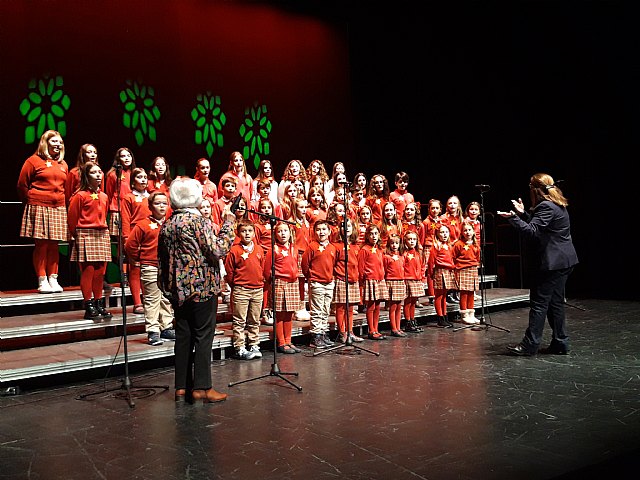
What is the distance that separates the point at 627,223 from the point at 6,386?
899 centimetres

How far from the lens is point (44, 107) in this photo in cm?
781

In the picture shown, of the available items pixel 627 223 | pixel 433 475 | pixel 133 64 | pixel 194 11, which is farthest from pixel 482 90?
pixel 433 475

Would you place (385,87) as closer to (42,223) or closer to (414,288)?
(414,288)

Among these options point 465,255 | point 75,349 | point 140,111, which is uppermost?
point 140,111

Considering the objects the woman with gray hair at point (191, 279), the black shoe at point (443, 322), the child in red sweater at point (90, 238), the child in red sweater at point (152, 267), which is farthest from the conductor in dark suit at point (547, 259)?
the child in red sweater at point (90, 238)

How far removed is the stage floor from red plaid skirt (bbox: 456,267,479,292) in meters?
1.69

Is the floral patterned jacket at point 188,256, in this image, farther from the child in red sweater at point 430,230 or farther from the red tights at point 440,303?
the child in red sweater at point 430,230

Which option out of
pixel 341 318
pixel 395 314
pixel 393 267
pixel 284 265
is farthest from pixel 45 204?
pixel 395 314

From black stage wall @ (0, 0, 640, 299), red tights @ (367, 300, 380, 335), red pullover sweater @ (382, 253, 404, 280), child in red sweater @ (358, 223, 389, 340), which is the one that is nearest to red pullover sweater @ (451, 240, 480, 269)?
red pullover sweater @ (382, 253, 404, 280)

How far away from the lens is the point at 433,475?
2766mm

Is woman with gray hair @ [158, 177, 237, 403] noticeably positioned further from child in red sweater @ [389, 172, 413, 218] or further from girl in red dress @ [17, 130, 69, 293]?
child in red sweater @ [389, 172, 413, 218]

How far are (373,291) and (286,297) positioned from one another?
1183mm

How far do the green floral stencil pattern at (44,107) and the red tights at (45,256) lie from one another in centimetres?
245

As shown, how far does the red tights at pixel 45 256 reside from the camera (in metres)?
5.82
